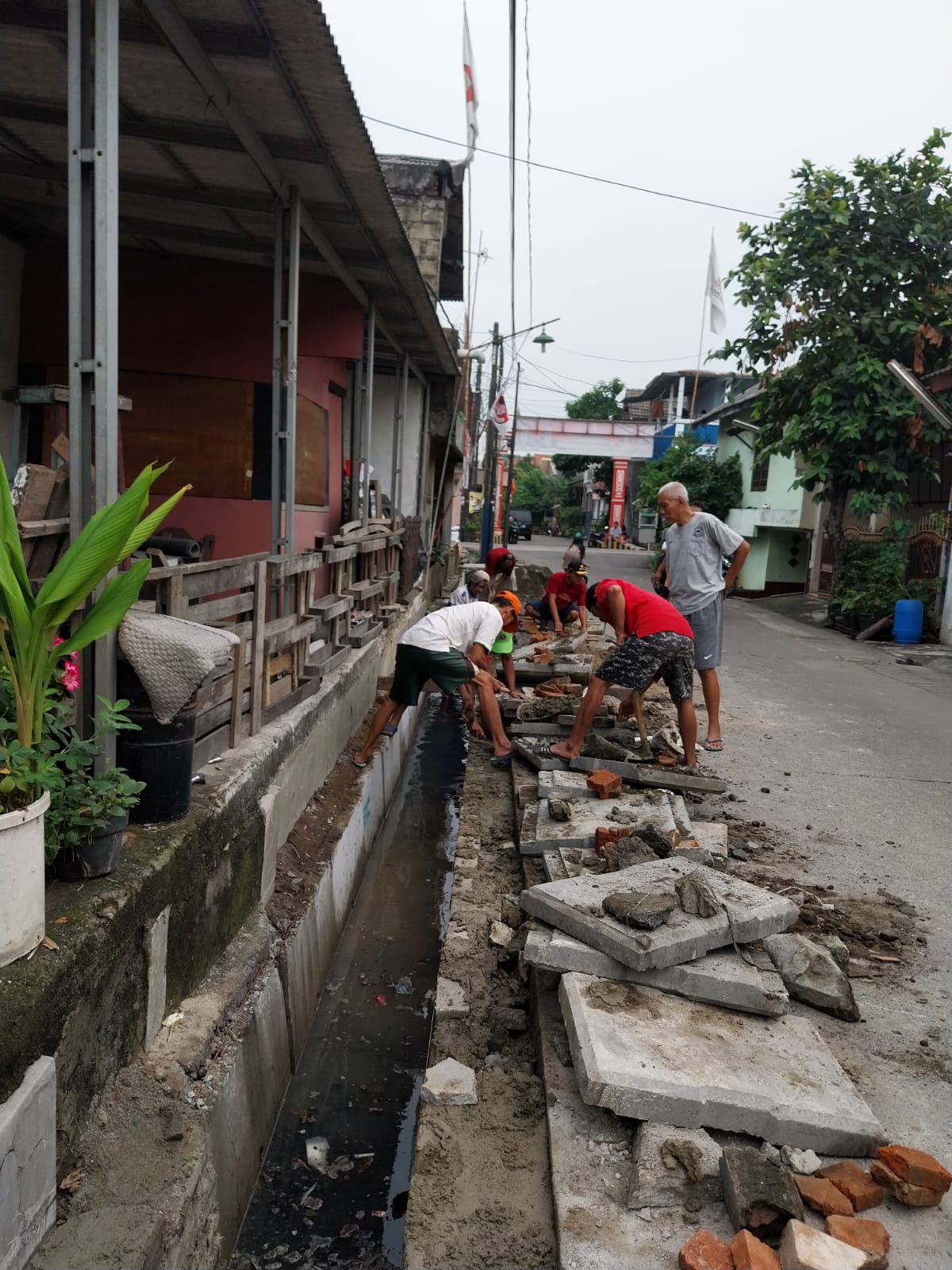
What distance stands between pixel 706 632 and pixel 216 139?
14.4 ft

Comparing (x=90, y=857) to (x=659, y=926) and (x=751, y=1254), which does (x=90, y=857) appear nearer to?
(x=659, y=926)

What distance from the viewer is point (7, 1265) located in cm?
216

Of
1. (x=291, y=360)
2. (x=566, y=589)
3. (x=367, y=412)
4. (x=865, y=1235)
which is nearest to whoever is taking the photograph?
(x=865, y=1235)

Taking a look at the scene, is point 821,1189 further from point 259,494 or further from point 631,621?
point 259,494

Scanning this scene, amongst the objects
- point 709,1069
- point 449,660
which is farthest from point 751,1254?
point 449,660

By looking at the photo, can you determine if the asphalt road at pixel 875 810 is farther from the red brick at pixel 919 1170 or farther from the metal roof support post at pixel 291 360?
the metal roof support post at pixel 291 360

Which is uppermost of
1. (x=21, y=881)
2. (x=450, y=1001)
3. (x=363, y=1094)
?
(x=21, y=881)

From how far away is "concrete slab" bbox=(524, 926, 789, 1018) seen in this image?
3162mm

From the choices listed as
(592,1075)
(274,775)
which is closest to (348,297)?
(274,775)

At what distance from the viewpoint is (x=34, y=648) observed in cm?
269

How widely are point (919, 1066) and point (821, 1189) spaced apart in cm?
89

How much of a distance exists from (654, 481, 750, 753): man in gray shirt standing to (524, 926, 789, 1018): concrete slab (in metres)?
3.49

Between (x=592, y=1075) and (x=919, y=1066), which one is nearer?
(x=592, y=1075)

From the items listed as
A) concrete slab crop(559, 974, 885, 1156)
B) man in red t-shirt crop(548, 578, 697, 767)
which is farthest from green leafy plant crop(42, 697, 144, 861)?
man in red t-shirt crop(548, 578, 697, 767)
